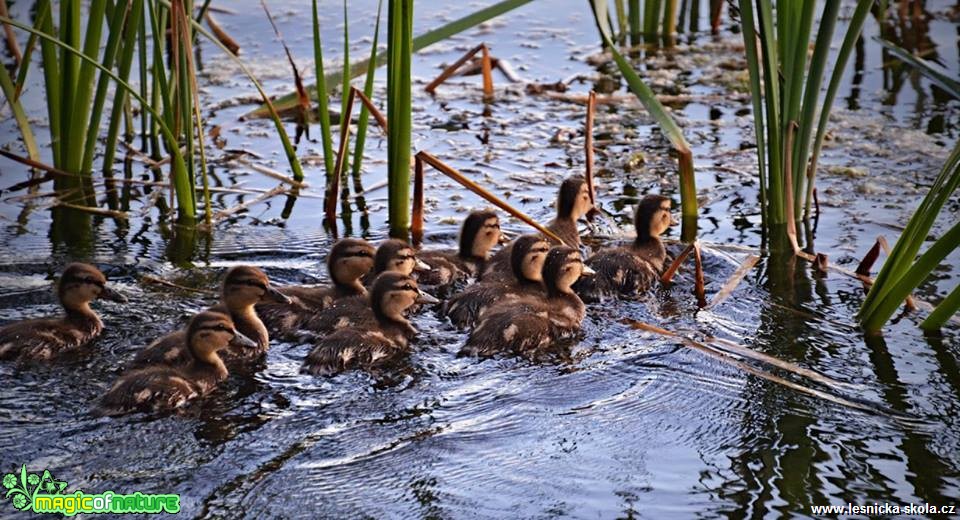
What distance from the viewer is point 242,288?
4.98 metres

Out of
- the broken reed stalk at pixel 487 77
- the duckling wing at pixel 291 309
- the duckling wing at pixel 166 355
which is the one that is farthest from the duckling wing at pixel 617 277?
the broken reed stalk at pixel 487 77

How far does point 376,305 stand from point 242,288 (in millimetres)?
542

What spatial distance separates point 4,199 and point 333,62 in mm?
2909

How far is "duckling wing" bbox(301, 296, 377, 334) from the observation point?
16.2 feet

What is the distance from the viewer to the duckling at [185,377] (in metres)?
4.11

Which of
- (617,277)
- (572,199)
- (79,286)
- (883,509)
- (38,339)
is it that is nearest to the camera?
(883,509)

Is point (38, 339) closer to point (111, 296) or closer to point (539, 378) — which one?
point (111, 296)

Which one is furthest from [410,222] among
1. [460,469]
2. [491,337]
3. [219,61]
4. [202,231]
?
[219,61]

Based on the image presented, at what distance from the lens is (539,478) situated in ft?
12.2

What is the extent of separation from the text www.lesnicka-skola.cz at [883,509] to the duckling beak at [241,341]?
2145 millimetres

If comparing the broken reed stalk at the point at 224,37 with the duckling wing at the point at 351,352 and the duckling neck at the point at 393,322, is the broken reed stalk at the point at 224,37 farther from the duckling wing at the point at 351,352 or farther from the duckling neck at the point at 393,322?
the duckling wing at the point at 351,352

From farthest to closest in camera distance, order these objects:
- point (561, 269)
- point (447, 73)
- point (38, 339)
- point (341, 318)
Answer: point (447, 73), point (561, 269), point (341, 318), point (38, 339)

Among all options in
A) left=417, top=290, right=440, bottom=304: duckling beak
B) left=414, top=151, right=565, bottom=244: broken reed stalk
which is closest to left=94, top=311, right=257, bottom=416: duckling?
left=417, top=290, right=440, bottom=304: duckling beak

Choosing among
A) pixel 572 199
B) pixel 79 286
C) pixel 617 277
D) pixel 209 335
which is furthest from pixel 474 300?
pixel 79 286
